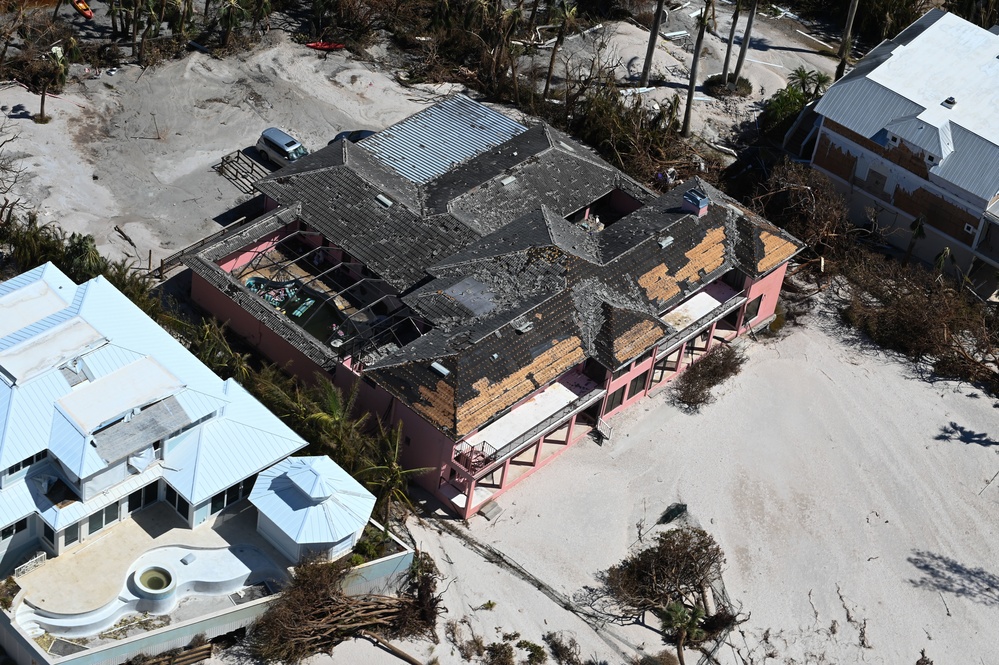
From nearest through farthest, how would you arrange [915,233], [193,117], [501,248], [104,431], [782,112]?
1. [104,431]
2. [501,248]
3. [915,233]
4. [193,117]
5. [782,112]

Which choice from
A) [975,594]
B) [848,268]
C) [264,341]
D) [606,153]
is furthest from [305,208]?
[975,594]

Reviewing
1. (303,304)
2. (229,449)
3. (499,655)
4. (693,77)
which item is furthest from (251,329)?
(693,77)

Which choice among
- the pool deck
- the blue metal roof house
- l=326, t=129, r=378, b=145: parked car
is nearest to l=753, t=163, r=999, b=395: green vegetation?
l=326, t=129, r=378, b=145: parked car

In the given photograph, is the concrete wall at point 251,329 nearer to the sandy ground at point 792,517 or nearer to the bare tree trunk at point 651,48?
the sandy ground at point 792,517

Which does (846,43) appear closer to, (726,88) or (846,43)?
(846,43)

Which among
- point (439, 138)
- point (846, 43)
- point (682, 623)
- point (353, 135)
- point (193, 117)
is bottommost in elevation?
point (682, 623)

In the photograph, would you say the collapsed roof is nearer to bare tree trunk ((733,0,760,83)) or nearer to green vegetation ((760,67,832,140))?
green vegetation ((760,67,832,140))
